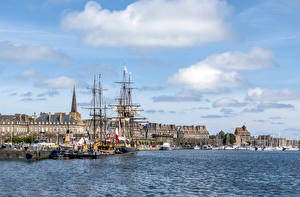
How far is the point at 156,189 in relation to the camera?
50.2 meters

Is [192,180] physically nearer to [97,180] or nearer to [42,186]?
Answer: [97,180]

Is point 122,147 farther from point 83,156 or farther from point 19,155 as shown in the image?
point 19,155

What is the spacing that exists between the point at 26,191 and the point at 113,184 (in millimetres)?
11032

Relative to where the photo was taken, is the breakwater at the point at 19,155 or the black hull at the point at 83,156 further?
the black hull at the point at 83,156

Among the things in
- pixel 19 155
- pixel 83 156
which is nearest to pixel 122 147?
pixel 83 156

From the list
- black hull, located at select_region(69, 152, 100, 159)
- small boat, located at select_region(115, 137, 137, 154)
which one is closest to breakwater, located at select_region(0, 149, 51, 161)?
black hull, located at select_region(69, 152, 100, 159)

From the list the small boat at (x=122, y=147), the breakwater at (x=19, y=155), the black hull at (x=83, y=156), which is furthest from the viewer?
the small boat at (x=122, y=147)

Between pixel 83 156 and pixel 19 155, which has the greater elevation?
pixel 19 155

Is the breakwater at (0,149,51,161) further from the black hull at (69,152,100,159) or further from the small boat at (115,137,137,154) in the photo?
the small boat at (115,137,137,154)

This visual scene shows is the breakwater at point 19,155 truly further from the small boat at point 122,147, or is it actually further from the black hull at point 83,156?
the small boat at point 122,147

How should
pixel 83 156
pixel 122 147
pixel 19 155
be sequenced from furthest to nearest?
pixel 122 147 < pixel 83 156 < pixel 19 155

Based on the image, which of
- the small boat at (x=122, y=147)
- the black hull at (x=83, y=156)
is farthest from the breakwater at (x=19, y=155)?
the small boat at (x=122, y=147)

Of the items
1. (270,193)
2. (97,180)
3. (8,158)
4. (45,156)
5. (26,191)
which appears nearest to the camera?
(26,191)

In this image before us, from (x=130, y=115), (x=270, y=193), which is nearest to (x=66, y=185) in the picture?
(x=270, y=193)
